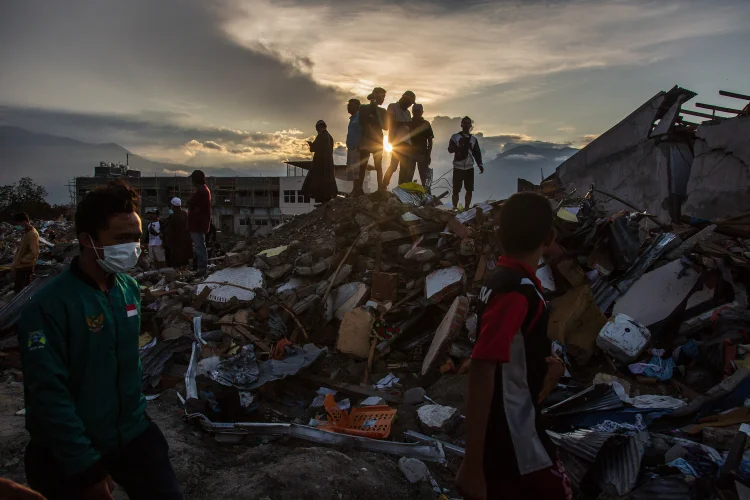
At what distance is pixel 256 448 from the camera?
3.95 meters

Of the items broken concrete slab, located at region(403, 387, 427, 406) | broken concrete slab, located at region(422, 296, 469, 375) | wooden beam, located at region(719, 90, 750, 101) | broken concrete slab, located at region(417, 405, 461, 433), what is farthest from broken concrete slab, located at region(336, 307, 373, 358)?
wooden beam, located at region(719, 90, 750, 101)

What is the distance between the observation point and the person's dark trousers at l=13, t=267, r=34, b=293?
8.94 metres

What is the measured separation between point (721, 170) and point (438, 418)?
8.89 meters

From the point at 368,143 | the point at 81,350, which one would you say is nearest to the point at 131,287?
the point at 81,350

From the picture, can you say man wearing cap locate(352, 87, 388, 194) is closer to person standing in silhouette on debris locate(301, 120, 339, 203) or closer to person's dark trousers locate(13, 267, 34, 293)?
person standing in silhouette on debris locate(301, 120, 339, 203)

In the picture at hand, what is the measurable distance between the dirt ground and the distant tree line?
38568 millimetres

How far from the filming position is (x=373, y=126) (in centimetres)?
873

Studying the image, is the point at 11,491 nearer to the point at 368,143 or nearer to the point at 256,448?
the point at 256,448

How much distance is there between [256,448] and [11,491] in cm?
273

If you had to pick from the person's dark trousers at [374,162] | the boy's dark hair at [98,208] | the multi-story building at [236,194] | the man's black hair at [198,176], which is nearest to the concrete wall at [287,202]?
the multi-story building at [236,194]

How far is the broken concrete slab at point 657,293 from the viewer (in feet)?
18.4

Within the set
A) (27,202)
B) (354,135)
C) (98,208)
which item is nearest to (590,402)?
(98,208)

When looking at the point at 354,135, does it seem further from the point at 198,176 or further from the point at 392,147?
the point at 198,176

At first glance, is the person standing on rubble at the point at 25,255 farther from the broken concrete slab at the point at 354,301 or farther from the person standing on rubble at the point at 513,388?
the person standing on rubble at the point at 513,388
